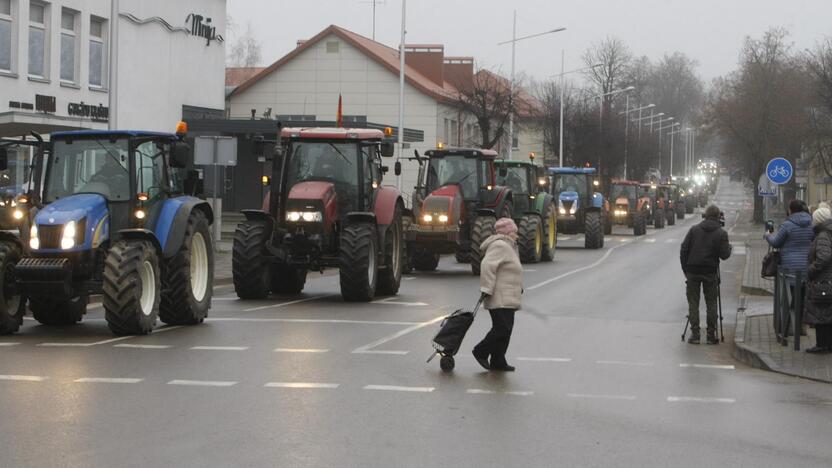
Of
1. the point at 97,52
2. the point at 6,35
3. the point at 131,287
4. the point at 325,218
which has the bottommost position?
the point at 131,287

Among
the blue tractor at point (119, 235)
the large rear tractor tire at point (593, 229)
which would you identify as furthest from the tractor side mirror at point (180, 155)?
the large rear tractor tire at point (593, 229)

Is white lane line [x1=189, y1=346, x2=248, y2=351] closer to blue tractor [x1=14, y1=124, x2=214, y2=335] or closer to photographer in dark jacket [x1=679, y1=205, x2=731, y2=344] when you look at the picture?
blue tractor [x1=14, y1=124, x2=214, y2=335]

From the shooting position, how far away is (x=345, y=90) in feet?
217

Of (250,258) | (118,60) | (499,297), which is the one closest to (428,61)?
(118,60)

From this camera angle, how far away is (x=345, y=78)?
217 ft

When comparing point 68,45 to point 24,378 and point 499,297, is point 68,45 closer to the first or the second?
point 24,378

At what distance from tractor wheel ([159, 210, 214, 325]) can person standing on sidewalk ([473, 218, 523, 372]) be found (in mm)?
4807

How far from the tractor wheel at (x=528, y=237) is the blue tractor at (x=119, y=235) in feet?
51.7

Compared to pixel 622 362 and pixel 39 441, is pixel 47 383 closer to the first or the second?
pixel 39 441

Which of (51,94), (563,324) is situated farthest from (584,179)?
(563,324)

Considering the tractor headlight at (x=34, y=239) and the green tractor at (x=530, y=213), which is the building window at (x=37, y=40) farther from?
the tractor headlight at (x=34, y=239)

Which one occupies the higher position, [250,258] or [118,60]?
[118,60]

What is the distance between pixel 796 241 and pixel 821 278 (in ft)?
5.40

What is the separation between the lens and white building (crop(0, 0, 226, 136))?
1319 inches
